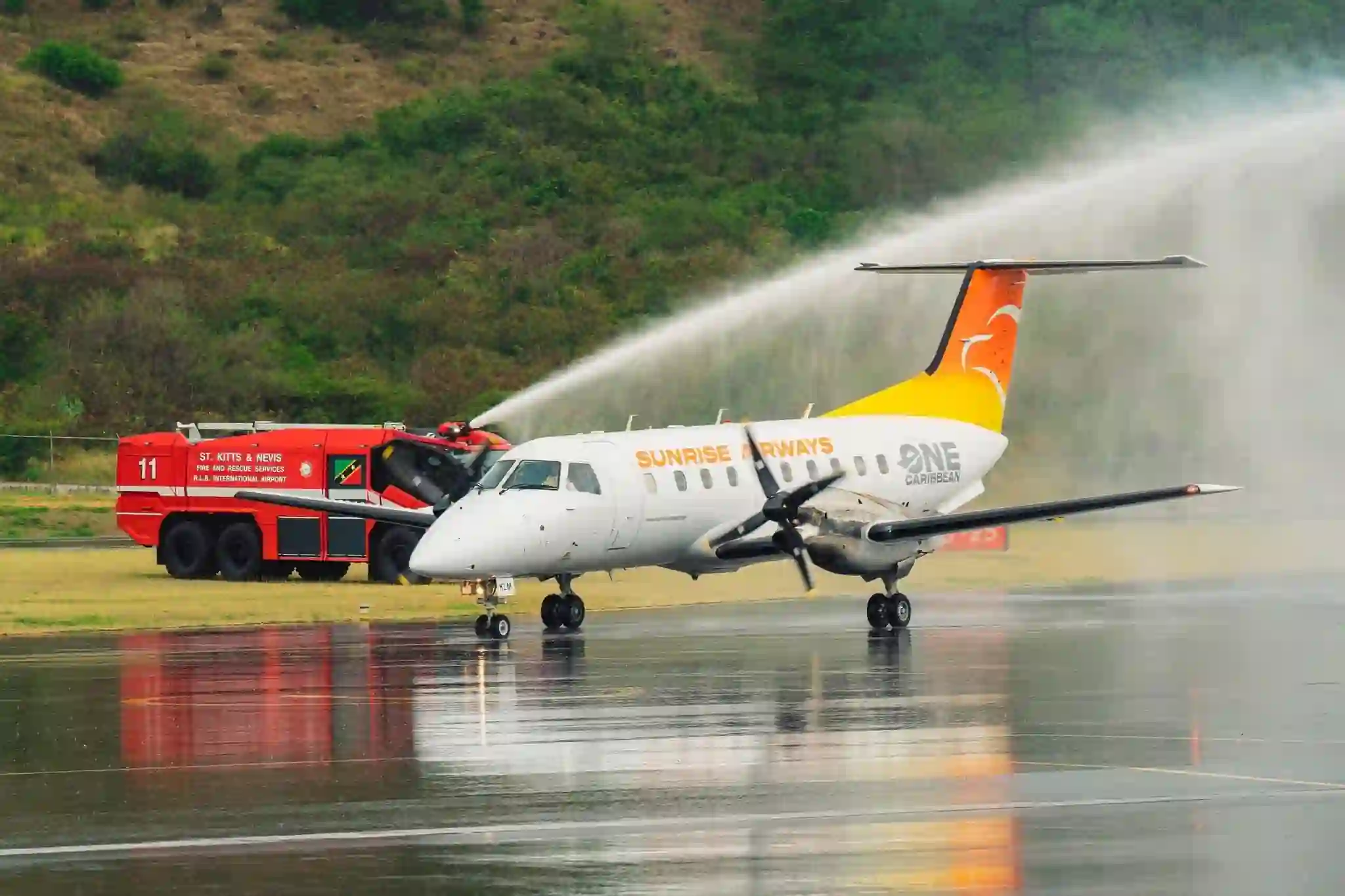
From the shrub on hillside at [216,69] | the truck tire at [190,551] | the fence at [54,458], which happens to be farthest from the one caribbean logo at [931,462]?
the shrub on hillside at [216,69]

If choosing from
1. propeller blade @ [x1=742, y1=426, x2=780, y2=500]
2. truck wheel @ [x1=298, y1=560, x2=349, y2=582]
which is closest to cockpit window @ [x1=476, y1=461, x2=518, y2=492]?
propeller blade @ [x1=742, y1=426, x2=780, y2=500]

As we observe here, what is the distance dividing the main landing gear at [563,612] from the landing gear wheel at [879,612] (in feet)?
11.5

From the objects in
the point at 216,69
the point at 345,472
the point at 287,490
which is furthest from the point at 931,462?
the point at 216,69

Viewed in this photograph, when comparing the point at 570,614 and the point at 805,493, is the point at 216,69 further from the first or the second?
the point at 805,493

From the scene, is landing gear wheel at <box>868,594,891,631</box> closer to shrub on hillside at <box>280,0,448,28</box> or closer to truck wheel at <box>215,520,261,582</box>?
truck wheel at <box>215,520,261,582</box>

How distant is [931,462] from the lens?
3147 cm

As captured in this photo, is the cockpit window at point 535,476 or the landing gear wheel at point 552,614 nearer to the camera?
the cockpit window at point 535,476

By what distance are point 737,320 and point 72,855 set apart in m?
36.1

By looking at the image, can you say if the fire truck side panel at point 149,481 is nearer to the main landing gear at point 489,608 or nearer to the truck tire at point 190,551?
the truck tire at point 190,551

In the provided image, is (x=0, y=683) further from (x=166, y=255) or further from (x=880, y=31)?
(x=880, y=31)

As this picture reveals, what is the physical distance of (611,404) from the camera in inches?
2141

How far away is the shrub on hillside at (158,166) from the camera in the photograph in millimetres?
87688

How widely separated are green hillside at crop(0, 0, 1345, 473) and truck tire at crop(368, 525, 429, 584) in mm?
27283

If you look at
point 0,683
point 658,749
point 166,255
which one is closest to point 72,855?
point 658,749
